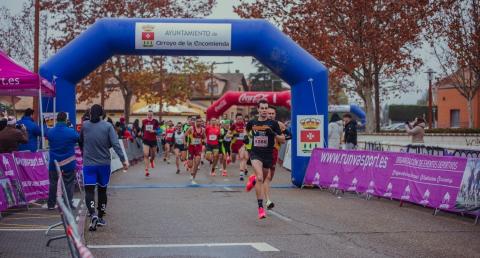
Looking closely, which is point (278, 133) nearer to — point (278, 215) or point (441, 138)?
point (278, 215)

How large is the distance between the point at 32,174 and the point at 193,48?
5.61 m

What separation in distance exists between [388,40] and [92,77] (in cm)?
1719

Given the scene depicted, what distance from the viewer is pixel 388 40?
35.6 metres

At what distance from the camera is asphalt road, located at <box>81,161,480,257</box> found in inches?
352

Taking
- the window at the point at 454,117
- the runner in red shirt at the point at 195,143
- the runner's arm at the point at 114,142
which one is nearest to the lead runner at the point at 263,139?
the runner's arm at the point at 114,142

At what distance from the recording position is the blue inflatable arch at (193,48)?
17.8 m

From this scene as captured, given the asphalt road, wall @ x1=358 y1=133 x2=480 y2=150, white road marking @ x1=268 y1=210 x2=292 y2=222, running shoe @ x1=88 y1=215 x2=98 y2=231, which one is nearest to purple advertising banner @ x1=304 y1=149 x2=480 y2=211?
the asphalt road

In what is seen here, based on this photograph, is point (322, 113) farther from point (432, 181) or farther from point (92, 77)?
point (92, 77)

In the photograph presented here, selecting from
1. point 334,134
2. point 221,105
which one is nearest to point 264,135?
point 334,134

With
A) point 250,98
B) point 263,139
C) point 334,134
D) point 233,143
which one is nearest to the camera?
point 263,139

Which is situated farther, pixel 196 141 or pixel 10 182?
pixel 196 141

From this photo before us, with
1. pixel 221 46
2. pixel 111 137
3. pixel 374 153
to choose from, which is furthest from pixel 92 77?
pixel 111 137

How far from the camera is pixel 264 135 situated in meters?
12.5

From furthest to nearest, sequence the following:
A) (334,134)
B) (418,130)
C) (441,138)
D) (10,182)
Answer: (441,138) < (334,134) < (418,130) < (10,182)
